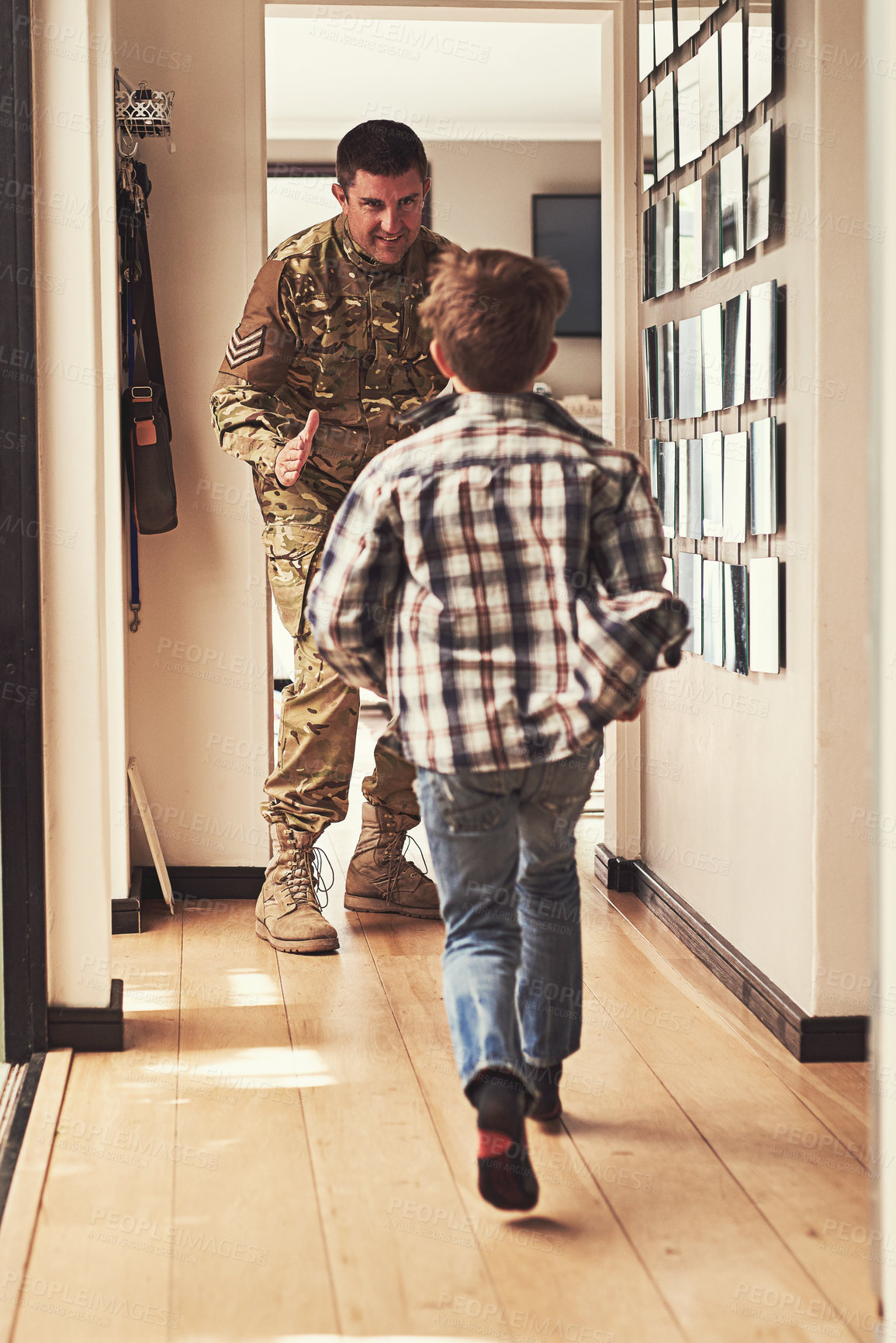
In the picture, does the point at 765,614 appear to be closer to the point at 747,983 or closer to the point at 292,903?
the point at 747,983

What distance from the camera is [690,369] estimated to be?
276cm

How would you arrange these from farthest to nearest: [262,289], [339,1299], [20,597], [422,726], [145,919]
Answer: [145,919]
[262,289]
[20,597]
[422,726]
[339,1299]

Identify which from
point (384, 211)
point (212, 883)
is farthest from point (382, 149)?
point (212, 883)

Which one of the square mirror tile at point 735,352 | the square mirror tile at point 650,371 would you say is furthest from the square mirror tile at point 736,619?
the square mirror tile at point 650,371

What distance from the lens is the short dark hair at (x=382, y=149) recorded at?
8.68 ft

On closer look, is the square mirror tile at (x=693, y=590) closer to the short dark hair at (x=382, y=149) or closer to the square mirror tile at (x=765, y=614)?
the square mirror tile at (x=765, y=614)

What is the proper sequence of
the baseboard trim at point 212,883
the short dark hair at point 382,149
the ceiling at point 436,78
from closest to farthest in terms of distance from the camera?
the short dark hair at point 382,149 < the baseboard trim at point 212,883 < the ceiling at point 436,78

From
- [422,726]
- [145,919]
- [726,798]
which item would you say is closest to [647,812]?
[726,798]

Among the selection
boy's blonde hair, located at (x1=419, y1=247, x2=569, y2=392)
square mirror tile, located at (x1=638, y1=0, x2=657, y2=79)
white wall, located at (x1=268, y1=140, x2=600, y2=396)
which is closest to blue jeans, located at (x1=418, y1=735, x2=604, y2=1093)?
boy's blonde hair, located at (x1=419, y1=247, x2=569, y2=392)

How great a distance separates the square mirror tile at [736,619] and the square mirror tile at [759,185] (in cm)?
58

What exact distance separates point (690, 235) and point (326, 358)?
79cm

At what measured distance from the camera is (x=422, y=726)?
5.35 feet

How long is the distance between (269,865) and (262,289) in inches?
48.3

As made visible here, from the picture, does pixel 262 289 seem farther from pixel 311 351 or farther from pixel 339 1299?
pixel 339 1299
